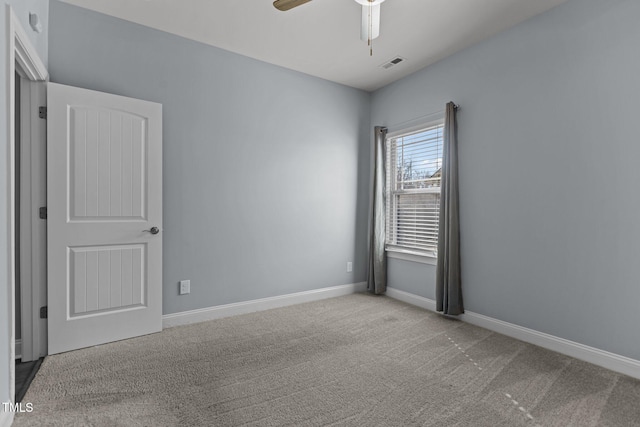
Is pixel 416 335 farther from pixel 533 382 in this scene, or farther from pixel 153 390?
pixel 153 390

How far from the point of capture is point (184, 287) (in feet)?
10.5

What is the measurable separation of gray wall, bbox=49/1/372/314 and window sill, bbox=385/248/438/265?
467 mm

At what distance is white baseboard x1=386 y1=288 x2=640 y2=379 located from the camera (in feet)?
7.52

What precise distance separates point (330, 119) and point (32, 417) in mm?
3719

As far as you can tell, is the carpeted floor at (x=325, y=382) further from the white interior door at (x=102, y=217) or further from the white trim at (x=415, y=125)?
the white trim at (x=415, y=125)

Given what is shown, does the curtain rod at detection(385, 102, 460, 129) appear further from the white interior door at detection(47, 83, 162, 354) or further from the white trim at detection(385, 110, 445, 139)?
the white interior door at detection(47, 83, 162, 354)

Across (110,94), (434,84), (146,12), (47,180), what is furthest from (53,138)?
(434,84)

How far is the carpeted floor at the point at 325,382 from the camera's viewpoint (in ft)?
5.90

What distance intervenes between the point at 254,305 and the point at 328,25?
112 inches

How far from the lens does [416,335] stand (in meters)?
2.96

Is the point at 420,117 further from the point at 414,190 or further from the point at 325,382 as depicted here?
the point at 325,382

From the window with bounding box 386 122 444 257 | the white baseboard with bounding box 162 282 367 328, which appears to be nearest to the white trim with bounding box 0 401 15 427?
the white baseboard with bounding box 162 282 367 328

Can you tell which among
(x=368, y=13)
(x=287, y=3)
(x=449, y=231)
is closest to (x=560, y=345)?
(x=449, y=231)

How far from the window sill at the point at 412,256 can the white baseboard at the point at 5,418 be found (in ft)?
11.4
